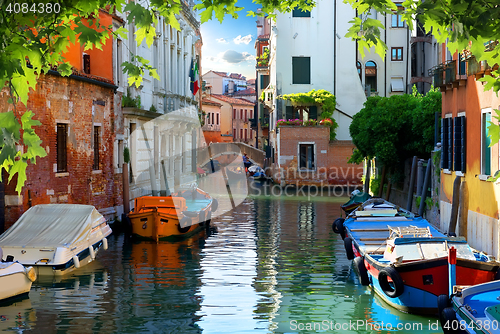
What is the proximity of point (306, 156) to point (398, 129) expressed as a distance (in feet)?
42.0

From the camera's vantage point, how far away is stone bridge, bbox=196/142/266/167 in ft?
146

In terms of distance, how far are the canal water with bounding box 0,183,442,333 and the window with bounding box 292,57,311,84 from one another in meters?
19.2

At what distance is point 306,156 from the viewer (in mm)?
32375

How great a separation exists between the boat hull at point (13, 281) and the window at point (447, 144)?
342 inches

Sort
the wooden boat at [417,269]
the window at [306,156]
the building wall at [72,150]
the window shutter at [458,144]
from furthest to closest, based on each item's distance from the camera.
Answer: the window at [306,156] < the window shutter at [458,144] < the building wall at [72,150] < the wooden boat at [417,269]

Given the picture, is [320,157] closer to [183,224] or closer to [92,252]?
[183,224]

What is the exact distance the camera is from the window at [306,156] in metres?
32.2

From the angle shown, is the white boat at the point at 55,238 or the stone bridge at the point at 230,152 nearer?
the white boat at the point at 55,238

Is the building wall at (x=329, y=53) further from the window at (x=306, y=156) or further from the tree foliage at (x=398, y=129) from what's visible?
the tree foliage at (x=398, y=129)

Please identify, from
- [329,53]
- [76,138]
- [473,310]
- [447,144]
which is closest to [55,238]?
[76,138]

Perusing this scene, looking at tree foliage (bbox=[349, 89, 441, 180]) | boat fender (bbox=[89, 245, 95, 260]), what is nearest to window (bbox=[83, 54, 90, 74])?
boat fender (bbox=[89, 245, 95, 260])

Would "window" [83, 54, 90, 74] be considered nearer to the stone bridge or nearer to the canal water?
the canal water

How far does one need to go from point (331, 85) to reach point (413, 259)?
25682mm

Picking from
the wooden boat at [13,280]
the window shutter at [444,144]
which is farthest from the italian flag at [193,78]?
the wooden boat at [13,280]
